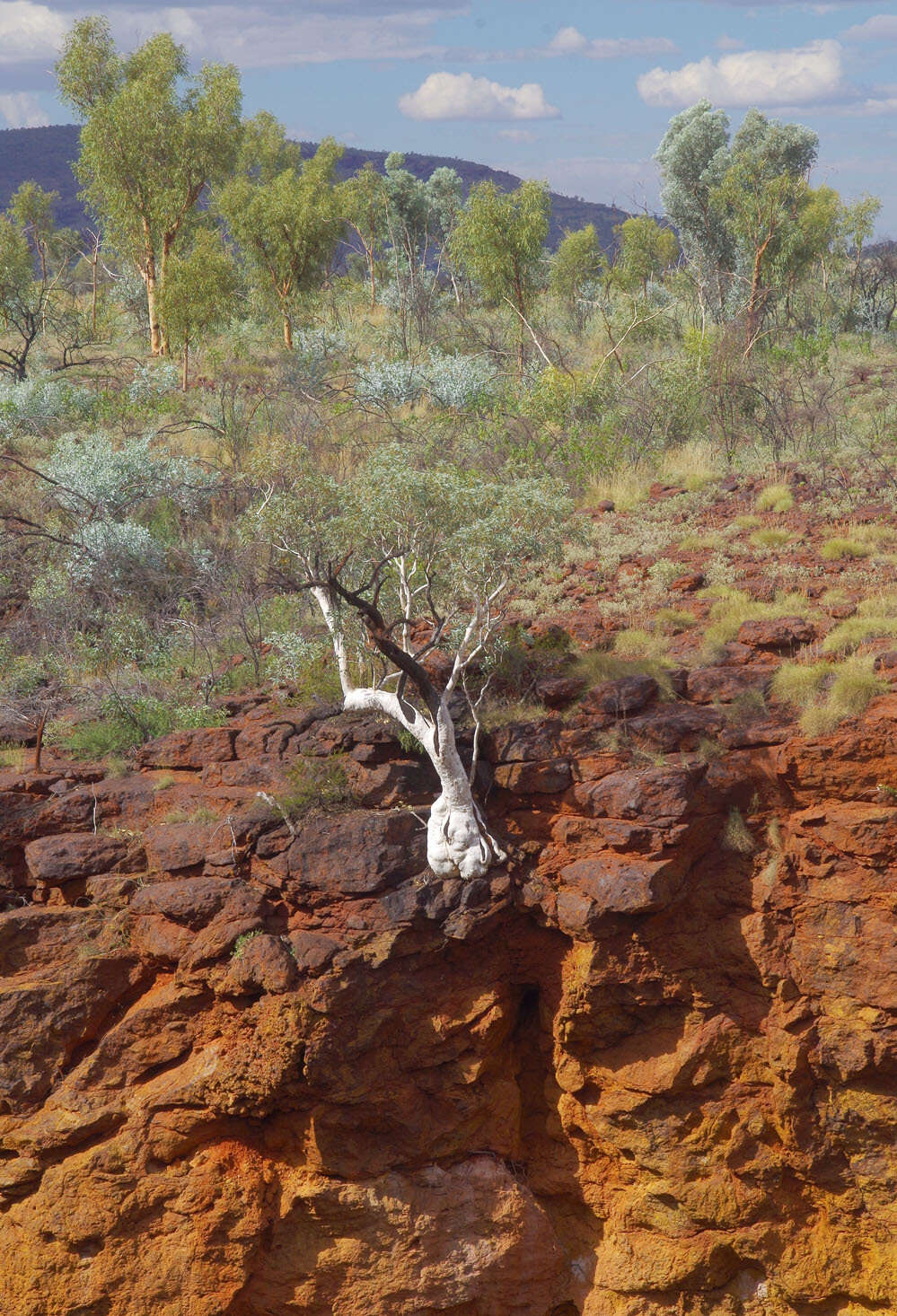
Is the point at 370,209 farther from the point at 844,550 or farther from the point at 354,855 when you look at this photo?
the point at 354,855

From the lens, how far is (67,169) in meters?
79.0

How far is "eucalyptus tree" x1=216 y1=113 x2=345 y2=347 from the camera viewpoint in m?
17.5

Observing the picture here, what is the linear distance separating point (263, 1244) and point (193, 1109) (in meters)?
0.88

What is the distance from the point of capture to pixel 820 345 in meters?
14.4

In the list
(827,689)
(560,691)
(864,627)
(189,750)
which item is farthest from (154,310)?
(827,689)

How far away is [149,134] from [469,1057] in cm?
1611

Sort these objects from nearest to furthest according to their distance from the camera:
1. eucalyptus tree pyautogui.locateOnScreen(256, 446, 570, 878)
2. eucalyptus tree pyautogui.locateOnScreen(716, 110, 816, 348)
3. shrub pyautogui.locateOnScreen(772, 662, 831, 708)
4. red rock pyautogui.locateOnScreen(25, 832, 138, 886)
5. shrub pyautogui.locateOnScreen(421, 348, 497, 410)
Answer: eucalyptus tree pyautogui.locateOnScreen(256, 446, 570, 878) → red rock pyautogui.locateOnScreen(25, 832, 138, 886) → shrub pyautogui.locateOnScreen(772, 662, 831, 708) → shrub pyautogui.locateOnScreen(421, 348, 497, 410) → eucalyptus tree pyautogui.locateOnScreen(716, 110, 816, 348)

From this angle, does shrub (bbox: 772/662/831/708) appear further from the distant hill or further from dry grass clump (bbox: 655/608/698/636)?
the distant hill

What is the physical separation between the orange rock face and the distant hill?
2593 inches

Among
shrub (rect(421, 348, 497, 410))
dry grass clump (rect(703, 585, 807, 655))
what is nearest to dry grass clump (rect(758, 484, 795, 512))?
dry grass clump (rect(703, 585, 807, 655))

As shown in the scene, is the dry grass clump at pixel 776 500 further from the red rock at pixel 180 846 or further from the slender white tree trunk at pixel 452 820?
the red rock at pixel 180 846

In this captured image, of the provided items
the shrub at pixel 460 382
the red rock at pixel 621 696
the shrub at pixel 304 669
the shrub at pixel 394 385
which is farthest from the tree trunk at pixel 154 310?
the red rock at pixel 621 696

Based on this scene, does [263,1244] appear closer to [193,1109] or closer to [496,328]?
[193,1109]

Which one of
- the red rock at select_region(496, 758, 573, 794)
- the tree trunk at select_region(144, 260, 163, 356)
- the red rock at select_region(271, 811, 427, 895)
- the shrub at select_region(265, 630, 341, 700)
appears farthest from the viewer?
the tree trunk at select_region(144, 260, 163, 356)
